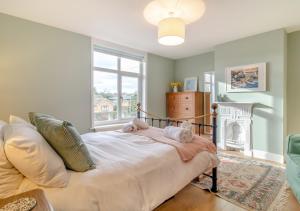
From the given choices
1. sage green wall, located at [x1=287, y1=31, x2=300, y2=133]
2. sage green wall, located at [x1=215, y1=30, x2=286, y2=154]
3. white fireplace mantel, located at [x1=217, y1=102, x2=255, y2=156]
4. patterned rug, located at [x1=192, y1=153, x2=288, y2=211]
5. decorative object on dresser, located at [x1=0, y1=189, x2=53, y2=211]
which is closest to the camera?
decorative object on dresser, located at [x1=0, y1=189, x2=53, y2=211]

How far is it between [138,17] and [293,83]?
10.8ft

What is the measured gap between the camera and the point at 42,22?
9.68 ft

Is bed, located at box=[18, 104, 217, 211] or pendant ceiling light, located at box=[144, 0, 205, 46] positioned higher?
pendant ceiling light, located at box=[144, 0, 205, 46]

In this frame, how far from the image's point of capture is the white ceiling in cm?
239

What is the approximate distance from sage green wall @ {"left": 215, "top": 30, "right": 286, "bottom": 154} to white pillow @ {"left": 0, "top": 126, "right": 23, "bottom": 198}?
154 inches

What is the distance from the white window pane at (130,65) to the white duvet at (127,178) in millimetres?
2726

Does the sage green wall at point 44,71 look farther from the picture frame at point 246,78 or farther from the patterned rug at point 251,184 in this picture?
the picture frame at point 246,78

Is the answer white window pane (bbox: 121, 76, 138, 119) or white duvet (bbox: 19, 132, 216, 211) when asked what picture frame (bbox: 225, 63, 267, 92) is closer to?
white duvet (bbox: 19, 132, 216, 211)

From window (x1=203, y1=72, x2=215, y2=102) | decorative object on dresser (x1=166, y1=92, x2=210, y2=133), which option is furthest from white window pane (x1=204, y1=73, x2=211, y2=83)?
decorative object on dresser (x1=166, y1=92, x2=210, y2=133)

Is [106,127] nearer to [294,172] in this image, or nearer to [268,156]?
[294,172]

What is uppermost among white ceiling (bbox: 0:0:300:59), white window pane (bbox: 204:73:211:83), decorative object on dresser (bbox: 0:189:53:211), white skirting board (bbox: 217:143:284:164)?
white ceiling (bbox: 0:0:300:59)

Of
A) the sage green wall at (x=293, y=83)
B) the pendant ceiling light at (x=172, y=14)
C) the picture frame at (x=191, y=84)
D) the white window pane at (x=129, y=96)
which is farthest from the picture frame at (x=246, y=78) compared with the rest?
the white window pane at (x=129, y=96)

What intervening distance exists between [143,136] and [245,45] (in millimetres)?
3052

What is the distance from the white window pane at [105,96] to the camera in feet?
12.8
